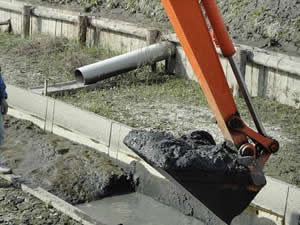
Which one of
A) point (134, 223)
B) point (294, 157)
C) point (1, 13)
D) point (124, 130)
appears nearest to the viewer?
point (134, 223)

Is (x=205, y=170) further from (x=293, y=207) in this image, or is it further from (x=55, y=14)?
(x=55, y=14)

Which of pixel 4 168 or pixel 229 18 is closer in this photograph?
pixel 4 168

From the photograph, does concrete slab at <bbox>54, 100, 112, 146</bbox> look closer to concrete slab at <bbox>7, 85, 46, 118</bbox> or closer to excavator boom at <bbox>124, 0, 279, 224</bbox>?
concrete slab at <bbox>7, 85, 46, 118</bbox>

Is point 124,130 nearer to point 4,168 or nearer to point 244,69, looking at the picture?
point 4,168

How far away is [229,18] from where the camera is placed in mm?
12898

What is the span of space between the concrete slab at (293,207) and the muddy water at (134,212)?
44.1 inches

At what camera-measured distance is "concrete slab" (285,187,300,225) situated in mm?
7398

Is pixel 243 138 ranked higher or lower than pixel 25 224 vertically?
higher

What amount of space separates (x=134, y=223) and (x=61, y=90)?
3.85 metres

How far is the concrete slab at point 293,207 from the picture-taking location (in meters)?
7.40

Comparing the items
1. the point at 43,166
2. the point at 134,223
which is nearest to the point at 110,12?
the point at 43,166

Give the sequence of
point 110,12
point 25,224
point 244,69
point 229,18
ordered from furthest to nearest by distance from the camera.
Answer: point 110,12 < point 229,18 < point 244,69 < point 25,224

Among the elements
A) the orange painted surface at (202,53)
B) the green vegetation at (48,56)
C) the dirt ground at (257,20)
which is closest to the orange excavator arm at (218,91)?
the orange painted surface at (202,53)

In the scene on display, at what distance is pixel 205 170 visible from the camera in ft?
20.4
